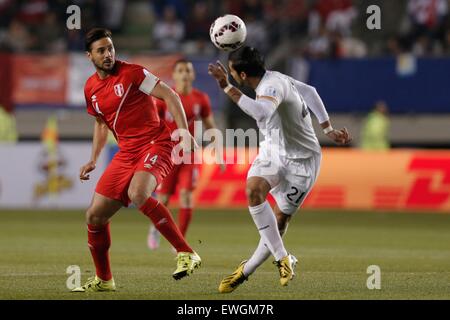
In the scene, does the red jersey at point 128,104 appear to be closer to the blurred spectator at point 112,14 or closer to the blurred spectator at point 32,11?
the blurred spectator at point 32,11

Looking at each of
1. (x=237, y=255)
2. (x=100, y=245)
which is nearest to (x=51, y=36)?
(x=237, y=255)

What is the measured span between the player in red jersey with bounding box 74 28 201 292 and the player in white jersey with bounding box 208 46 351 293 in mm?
592

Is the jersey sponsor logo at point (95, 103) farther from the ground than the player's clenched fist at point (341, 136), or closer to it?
farther from the ground

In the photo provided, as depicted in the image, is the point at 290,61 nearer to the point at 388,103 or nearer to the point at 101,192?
the point at 388,103

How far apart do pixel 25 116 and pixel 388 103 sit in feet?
27.6

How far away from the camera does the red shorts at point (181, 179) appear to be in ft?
46.2

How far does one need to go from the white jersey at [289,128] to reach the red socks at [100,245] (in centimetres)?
160

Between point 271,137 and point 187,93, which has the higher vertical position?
point 187,93

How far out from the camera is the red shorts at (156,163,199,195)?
14.1 meters

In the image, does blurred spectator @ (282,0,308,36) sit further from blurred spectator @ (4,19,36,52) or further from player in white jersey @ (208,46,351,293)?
player in white jersey @ (208,46,351,293)

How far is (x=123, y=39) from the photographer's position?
26.7m

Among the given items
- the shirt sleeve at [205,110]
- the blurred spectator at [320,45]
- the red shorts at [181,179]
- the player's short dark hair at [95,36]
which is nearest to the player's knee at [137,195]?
the player's short dark hair at [95,36]

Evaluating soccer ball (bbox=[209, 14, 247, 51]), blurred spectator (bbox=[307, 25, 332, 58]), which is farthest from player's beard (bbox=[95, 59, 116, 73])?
blurred spectator (bbox=[307, 25, 332, 58])

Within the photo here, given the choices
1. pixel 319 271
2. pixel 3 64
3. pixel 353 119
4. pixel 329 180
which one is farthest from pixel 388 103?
pixel 319 271
